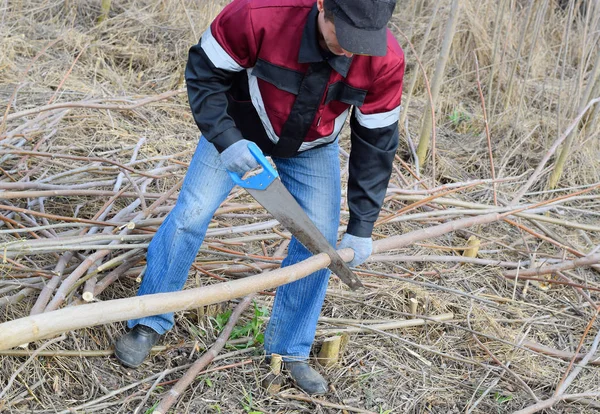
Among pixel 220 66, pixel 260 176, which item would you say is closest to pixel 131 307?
pixel 260 176

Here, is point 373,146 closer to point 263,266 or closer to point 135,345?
point 263,266

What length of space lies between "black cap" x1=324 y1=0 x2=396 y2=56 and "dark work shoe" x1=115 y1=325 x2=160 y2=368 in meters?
1.40

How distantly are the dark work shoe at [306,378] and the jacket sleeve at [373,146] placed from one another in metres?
0.65

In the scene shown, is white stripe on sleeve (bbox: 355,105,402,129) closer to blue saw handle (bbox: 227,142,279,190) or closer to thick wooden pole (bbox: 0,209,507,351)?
blue saw handle (bbox: 227,142,279,190)

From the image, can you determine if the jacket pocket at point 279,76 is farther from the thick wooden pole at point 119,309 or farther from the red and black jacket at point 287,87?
the thick wooden pole at point 119,309

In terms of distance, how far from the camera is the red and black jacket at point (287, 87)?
2219 mm

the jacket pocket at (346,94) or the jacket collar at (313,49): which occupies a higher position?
the jacket collar at (313,49)

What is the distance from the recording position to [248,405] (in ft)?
8.84

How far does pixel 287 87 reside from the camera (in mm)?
2291

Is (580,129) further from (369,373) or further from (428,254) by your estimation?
(369,373)

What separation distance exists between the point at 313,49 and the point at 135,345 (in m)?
1.36

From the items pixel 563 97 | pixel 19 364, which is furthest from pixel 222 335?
pixel 563 97

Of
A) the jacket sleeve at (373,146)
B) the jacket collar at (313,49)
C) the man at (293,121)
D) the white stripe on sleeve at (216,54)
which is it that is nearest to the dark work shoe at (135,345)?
the man at (293,121)

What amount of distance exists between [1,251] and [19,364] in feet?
1.48
